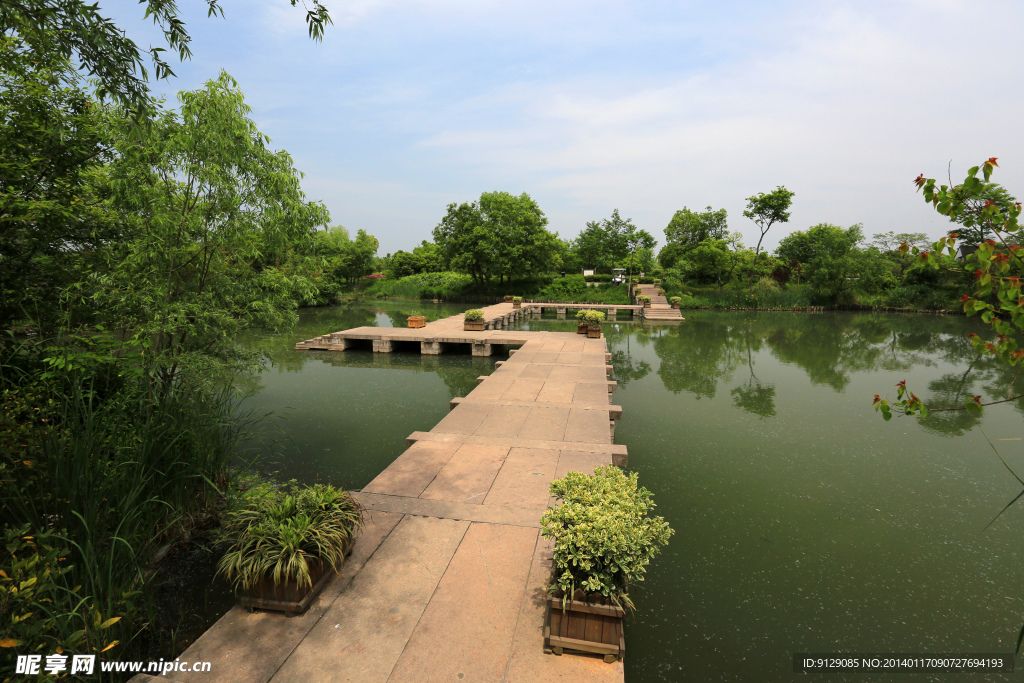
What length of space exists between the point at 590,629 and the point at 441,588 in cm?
117

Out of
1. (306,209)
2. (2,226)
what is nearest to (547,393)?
(306,209)

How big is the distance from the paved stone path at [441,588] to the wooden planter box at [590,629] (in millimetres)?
82

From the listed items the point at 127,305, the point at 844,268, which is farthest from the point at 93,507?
the point at 844,268

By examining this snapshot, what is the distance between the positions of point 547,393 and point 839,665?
19.8 ft

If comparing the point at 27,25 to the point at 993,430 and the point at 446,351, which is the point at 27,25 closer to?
the point at 446,351

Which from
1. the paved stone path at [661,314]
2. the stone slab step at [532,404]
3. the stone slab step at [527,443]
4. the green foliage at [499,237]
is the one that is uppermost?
the green foliage at [499,237]

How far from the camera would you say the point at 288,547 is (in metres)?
3.53

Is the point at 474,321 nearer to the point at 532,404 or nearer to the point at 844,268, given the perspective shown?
the point at 532,404

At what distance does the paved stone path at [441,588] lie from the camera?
3.06 meters

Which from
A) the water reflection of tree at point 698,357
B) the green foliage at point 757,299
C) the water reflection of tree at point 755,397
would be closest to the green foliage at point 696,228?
the green foliage at point 757,299

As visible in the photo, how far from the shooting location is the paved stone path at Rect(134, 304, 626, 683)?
3.06 m

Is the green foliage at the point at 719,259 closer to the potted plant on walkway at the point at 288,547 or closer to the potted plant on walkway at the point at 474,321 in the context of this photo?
the potted plant on walkway at the point at 474,321

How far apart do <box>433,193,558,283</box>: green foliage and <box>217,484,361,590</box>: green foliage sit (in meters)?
33.6

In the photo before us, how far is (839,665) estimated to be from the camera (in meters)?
3.79
